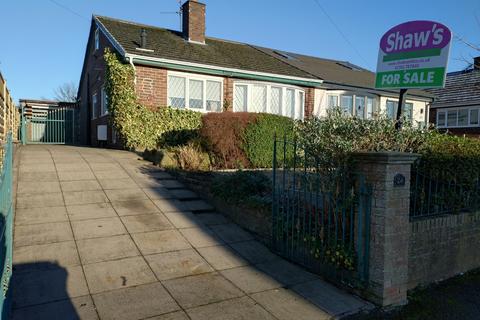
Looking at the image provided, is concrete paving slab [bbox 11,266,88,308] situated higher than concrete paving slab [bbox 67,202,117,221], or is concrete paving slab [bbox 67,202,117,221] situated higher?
concrete paving slab [bbox 67,202,117,221]

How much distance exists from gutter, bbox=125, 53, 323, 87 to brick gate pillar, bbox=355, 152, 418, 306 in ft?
32.7

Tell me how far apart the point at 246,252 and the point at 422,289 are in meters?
2.47

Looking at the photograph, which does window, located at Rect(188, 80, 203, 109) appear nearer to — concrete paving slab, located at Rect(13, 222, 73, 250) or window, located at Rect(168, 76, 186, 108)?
window, located at Rect(168, 76, 186, 108)

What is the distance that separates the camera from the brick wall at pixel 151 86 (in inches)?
507

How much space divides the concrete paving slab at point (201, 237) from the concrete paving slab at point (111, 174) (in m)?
3.01

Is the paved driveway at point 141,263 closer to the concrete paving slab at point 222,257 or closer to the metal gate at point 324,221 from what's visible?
the concrete paving slab at point 222,257

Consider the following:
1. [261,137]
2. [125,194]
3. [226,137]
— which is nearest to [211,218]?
[125,194]

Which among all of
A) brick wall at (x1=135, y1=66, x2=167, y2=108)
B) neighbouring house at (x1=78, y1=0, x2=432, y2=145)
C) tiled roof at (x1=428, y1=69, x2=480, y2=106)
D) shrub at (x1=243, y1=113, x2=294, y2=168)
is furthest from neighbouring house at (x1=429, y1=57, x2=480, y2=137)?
brick wall at (x1=135, y1=66, x2=167, y2=108)

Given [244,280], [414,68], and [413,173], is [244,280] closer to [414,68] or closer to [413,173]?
[413,173]

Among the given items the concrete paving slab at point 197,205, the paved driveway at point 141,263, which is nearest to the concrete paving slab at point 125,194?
the paved driveway at point 141,263

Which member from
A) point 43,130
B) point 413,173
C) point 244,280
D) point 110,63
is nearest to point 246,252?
point 244,280

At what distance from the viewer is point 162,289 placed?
4.41 metres

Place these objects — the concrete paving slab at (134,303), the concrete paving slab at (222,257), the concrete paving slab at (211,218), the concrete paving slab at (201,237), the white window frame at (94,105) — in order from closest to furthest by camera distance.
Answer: the concrete paving slab at (134,303) < the concrete paving slab at (222,257) < the concrete paving slab at (201,237) < the concrete paving slab at (211,218) < the white window frame at (94,105)

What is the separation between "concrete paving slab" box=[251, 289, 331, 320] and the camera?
404 cm
